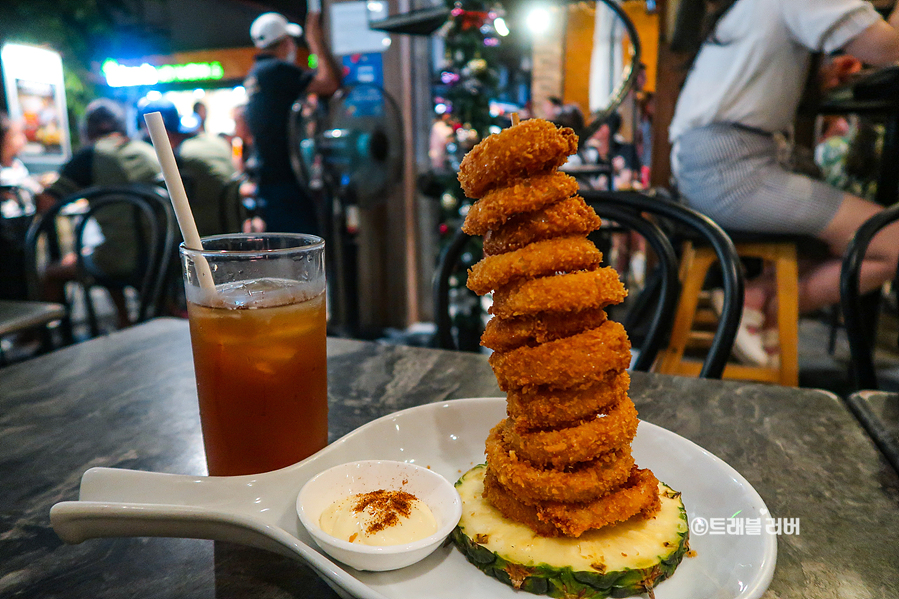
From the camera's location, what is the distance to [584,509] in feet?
2.32

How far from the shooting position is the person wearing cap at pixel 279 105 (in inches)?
172

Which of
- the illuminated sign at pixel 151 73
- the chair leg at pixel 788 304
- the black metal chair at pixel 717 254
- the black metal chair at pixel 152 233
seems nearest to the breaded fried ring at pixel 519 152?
the black metal chair at pixel 717 254

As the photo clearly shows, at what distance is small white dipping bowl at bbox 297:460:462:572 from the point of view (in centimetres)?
62

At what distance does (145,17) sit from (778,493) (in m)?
13.9

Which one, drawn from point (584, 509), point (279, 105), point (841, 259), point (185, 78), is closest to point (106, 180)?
point (279, 105)

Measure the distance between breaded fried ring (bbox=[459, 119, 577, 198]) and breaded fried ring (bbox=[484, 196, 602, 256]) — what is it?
2.2 inches

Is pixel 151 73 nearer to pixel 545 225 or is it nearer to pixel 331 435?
pixel 331 435

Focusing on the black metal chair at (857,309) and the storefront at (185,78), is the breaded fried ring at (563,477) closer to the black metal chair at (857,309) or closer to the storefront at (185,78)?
the black metal chair at (857,309)

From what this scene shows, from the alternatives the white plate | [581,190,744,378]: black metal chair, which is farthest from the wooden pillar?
the white plate

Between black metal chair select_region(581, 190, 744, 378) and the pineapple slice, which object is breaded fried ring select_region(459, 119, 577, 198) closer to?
the pineapple slice

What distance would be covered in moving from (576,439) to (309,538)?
1.17 feet

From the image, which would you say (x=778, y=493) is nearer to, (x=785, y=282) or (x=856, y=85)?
(x=785, y=282)

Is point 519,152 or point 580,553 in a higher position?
point 519,152

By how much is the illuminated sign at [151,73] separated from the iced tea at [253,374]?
12659 mm
